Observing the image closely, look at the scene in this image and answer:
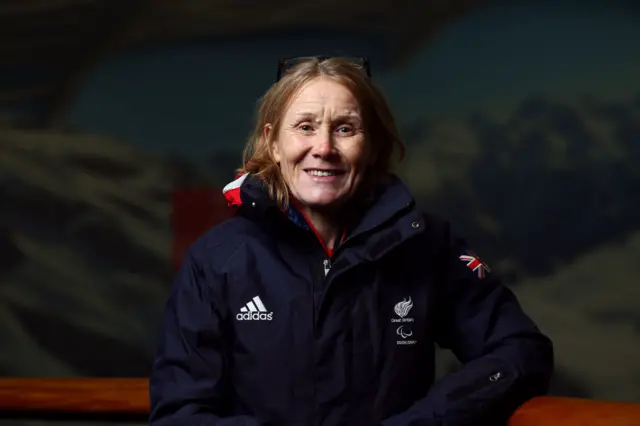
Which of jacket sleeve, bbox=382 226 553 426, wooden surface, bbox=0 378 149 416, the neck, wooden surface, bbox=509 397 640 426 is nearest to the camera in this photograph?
wooden surface, bbox=509 397 640 426

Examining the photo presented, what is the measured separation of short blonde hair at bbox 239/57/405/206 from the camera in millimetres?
1729

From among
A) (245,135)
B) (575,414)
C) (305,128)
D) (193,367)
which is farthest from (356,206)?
(245,135)

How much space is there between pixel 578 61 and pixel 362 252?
1991 millimetres

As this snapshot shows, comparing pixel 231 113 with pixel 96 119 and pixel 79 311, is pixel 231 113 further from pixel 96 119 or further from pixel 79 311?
pixel 79 311

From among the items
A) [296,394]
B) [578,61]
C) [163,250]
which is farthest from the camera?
[163,250]

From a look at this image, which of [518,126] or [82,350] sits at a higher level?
[518,126]

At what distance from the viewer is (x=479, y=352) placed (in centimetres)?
Answer: 175

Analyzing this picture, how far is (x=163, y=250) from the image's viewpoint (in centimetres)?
366

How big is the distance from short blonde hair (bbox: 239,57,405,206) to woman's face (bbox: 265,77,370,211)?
0.02 m

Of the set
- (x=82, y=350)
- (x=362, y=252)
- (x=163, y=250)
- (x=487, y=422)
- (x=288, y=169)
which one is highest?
(x=288, y=169)

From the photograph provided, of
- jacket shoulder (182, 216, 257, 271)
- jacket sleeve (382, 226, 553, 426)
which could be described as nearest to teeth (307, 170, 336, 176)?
jacket shoulder (182, 216, 257, 271)

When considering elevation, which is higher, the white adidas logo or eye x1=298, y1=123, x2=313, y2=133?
eye x1=298, y1=123, x2=313, y2=133

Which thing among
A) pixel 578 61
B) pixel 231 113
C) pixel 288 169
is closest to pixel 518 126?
pixel 578 61

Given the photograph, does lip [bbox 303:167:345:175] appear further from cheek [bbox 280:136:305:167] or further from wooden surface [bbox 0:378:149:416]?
wooden surface [bbox 0:378:149:416]
